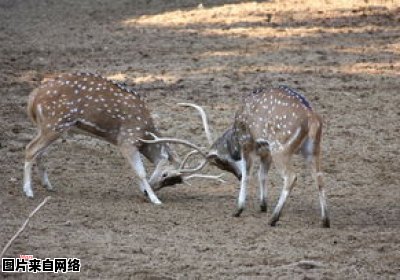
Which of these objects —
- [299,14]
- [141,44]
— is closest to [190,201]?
[141,44]

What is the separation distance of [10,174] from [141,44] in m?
6.03

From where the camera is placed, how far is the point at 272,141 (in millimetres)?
8641

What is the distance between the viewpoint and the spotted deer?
9273 millimetres

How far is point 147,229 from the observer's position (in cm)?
830

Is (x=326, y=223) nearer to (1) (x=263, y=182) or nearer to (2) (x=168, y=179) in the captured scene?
(1) (x=263, y=182)

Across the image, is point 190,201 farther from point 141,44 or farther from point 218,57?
point 141,44

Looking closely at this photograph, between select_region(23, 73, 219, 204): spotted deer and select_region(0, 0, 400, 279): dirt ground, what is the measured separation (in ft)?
0.86

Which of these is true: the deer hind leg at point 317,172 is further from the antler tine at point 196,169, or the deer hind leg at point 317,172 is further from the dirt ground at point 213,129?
the antler tine at point 196,169

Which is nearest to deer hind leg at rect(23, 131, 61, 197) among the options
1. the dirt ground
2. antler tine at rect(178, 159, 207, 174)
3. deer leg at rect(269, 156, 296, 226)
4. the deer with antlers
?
the dirt ground

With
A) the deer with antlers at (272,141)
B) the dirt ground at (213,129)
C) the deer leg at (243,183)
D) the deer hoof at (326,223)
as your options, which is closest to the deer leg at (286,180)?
the deer with antlers at (272,141)

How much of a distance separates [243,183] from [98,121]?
147 cm

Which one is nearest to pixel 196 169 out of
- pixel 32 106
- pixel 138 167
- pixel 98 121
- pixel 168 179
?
pixel 168 179

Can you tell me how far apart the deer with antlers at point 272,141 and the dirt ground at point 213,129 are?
31 cm

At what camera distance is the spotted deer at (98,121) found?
30.4ft
